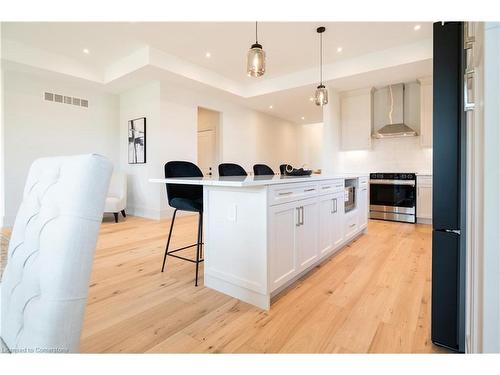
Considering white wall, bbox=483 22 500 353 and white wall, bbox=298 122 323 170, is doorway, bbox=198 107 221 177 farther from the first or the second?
white wall, bbox=483 22 500 353

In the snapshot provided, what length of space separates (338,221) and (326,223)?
0.36 meters

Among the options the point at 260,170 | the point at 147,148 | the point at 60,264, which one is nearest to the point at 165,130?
the point at 147,148

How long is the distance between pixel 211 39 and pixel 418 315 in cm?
404

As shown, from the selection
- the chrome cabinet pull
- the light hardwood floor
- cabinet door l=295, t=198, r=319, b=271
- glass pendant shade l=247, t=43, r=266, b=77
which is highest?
glass pendant shade l=247, t=43, r=266, b=77

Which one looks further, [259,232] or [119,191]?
[119,191]

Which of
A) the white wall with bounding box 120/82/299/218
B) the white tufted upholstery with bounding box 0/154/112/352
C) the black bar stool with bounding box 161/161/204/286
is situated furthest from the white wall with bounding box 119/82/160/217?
the white tufted upholstery with bounding box 0/154/112/352

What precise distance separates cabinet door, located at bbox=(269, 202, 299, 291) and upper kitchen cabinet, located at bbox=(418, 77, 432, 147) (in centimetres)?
394

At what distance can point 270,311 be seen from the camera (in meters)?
1.66

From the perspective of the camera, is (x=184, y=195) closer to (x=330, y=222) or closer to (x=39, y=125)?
(x=330, y=222)

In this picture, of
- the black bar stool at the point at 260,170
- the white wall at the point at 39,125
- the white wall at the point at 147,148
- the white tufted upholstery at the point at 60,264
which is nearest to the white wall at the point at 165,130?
the white wall at the point at 147,148

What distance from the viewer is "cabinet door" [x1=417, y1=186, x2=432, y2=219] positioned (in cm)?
432

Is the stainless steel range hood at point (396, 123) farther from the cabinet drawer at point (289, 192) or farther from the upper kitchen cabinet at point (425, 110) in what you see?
the cabinet drawer at point (289, 192)

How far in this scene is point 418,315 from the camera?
161 cm

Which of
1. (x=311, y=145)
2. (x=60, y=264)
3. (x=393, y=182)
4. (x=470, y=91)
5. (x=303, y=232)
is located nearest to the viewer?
(x=60, y=264)
